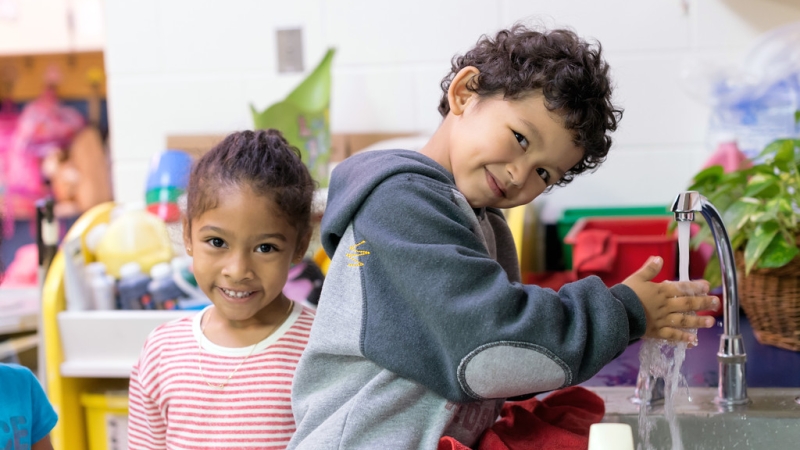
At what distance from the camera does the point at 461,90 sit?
85 centimetres

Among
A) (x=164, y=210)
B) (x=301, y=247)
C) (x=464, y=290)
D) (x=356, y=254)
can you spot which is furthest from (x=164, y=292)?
(x=464, y=290)

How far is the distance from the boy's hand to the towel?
0.57 metres

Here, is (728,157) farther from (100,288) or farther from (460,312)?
(100,288)

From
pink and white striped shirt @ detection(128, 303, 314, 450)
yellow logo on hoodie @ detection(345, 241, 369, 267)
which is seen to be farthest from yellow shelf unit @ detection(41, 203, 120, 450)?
yellow logo on hoodie @ detection(345, 241, 369, 267)

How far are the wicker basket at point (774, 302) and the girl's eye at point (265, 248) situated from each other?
30.4 inches

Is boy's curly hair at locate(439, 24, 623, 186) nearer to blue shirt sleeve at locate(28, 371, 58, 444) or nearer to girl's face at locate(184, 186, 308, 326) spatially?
girl's face at locate(184, 186, 308, 326)

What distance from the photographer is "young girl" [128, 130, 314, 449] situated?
93 centimetres

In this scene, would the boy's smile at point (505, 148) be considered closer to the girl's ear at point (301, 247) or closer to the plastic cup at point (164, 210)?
the girl's ear at point (301, 247)

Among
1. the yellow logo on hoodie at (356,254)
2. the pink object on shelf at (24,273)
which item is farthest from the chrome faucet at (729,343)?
the pink object on shelf at (24,273)

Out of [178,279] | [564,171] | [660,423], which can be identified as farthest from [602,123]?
[178,279]

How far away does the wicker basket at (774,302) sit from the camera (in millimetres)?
1221

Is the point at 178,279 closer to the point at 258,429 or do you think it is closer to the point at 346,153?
the point at 258,429

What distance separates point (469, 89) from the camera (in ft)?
2.77

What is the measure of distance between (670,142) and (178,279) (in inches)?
43.7
